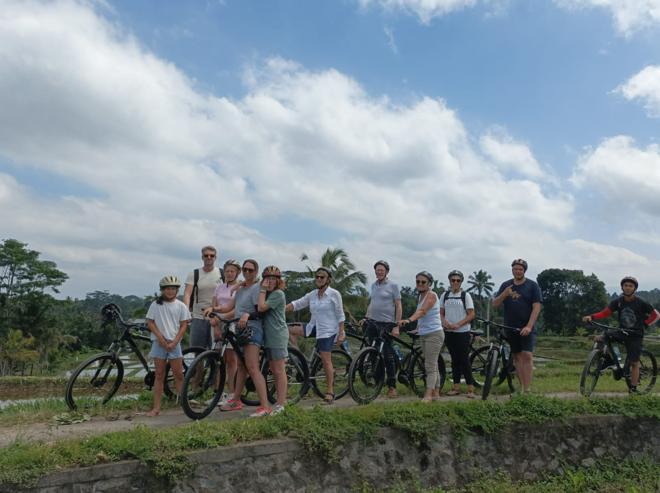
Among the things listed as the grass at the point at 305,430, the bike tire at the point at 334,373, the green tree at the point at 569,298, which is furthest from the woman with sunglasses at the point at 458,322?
the green tree at the point at 569,298

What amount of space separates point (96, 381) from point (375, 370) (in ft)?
11.9

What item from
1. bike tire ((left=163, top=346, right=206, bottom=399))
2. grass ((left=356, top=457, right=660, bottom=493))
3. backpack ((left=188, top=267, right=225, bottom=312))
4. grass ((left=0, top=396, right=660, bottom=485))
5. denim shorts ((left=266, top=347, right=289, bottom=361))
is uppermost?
backpack ((left=188, top=267, right=225, bottom=312))

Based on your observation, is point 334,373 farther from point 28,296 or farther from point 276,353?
point 28,296

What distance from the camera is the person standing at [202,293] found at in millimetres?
7225

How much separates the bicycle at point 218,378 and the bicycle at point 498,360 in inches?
98.7

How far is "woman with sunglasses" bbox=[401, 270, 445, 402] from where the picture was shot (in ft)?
23.6

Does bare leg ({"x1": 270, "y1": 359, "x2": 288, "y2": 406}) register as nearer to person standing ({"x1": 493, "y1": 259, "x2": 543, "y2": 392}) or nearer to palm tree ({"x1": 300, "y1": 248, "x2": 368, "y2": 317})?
person standing ({"x1": 493, "y1": 259, "x2": 543, "y2": 392})

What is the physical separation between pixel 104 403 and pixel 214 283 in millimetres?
2020

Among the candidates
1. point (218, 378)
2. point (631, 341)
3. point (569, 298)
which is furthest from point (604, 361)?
point (569, 298)

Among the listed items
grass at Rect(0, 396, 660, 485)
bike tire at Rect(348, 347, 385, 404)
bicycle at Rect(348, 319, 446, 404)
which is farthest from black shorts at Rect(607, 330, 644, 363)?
bike tire at Rect(348, 347, 385, 404)

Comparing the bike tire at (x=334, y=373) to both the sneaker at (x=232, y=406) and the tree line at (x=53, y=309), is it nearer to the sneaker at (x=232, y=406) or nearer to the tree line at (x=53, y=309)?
the sneaker at (x=232, y=406)

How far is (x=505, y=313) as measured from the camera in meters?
7.75

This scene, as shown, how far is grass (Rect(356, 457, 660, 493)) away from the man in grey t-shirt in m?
1.97

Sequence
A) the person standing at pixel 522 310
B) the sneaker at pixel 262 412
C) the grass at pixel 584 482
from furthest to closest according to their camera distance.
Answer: the person standing at pixel 522 310, the grass at pixel 584 482, the sneaker at pixel 262 412
